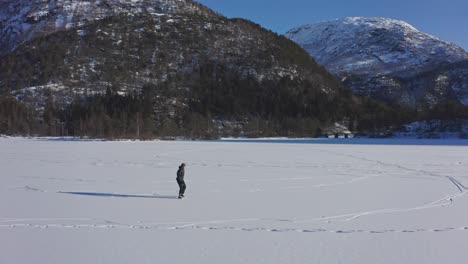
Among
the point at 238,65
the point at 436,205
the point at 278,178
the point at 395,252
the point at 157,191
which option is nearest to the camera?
the point at 395,252

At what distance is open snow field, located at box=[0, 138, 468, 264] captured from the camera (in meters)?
9.55

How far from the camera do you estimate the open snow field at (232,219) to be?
955cm

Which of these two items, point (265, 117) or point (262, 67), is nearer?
point (265, 117)

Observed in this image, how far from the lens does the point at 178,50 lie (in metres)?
182

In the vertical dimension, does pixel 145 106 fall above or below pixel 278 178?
above

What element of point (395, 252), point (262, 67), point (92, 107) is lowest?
point (395, 252)

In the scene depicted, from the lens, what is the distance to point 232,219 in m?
12.9

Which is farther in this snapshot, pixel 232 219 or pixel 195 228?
pixel 232 219

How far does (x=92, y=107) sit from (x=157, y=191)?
117 metres

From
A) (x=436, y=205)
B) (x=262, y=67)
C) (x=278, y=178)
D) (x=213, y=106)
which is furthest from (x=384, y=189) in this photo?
(x=262, y=67)

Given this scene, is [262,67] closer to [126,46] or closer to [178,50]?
[178,50]

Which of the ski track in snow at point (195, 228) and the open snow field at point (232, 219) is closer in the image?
the open snow field at point (232, 219)

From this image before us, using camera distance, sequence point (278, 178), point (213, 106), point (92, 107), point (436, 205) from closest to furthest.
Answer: point (436, 205) < point (278, 178) < point (92, 107) < point (213, 106)

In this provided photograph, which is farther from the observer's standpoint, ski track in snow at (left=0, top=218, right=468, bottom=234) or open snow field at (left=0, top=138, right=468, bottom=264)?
ski track in snow at (left=0, top=218, right=468, bottom=234)
